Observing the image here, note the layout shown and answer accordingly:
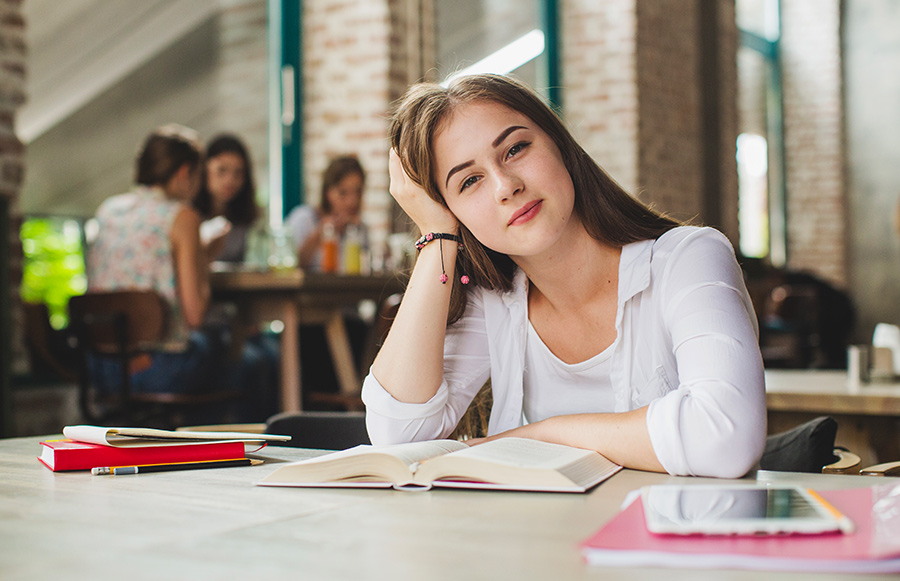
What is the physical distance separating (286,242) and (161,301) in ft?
2.31

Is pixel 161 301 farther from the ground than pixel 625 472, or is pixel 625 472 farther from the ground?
pixel 161 301

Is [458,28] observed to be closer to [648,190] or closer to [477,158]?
[648,190]

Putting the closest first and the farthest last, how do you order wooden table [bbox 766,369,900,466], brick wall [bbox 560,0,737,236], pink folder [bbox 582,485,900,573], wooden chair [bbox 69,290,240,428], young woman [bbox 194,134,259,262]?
pink folder [bbox 582,485,900,573]
wooden table [bbox 766,369,900,466]
wooden chair [bbox 69,290,240,428]
young woman [bbox 194,134,259,262]
brick wall [bbox 560,0,737,236]

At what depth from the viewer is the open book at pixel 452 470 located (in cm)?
91

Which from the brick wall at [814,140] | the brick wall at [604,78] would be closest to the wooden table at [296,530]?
the brick wall at [604,78]

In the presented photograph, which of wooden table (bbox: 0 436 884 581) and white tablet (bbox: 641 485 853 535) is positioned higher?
white tablet (bbox: 641 485 853 535)

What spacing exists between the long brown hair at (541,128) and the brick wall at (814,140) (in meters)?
8.22

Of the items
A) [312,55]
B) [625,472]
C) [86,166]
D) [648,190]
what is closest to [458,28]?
[312,55]

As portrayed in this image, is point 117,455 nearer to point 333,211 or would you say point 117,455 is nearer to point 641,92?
point 333,211

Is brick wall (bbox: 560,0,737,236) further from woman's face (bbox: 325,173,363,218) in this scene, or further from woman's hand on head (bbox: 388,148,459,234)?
woman's hand on head (bbox: 388,148,459,234)

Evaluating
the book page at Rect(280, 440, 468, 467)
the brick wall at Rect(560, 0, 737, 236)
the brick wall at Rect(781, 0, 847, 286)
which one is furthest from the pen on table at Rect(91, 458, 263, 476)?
the brick wall at Rect(781, 0, 847, 286)

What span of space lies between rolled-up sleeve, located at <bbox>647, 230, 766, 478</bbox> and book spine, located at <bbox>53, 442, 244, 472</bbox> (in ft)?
1.88

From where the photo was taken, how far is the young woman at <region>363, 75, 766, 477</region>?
4.35 ft

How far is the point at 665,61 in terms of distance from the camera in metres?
6.61
